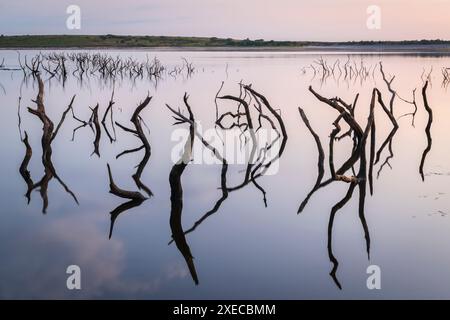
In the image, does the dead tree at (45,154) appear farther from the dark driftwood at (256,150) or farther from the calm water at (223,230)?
the dark driftwood at (256,150)

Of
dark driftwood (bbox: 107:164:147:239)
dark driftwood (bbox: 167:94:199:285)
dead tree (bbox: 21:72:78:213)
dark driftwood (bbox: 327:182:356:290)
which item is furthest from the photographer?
dead tree (bbox: 21:72:78:213)

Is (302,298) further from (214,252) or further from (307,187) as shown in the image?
(307,187)

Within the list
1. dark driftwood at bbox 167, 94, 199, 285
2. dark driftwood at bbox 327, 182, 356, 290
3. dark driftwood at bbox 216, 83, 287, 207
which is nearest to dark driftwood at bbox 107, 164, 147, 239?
dark driftwood at bbox 167, 94, 199, 285

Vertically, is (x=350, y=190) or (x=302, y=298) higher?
(x=350, y=190)

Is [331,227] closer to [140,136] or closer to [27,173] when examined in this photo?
[140,136]

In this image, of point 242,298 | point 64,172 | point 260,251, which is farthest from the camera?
point 64,172

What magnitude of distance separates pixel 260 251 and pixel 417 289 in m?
1.51

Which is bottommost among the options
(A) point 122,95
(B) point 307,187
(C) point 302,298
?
(C) point 302,298

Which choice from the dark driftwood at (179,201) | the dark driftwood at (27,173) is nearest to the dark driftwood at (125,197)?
the dark driftwood at (179,201)

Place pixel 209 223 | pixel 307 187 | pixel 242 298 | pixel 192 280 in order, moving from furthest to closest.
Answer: pixel 307 187, pixel 209 223, pixel 192 280, pixel 242 298

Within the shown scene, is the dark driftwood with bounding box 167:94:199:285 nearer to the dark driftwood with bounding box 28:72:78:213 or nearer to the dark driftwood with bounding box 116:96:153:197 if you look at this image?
the dark driftwood with bounding box 116:96:153:197

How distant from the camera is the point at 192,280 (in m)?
5.13

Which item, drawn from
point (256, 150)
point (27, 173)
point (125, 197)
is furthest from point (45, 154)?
point (256, 150)

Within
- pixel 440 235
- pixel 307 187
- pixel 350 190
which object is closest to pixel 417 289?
pixel 440 235
